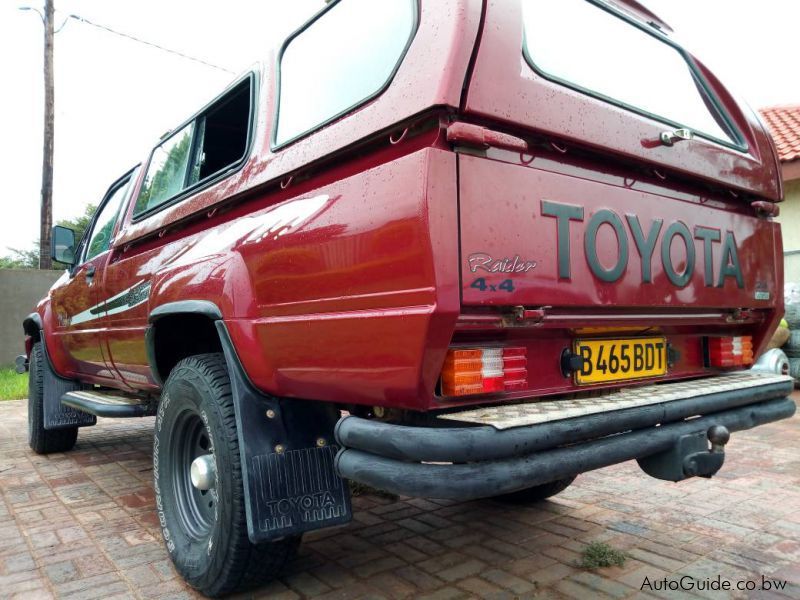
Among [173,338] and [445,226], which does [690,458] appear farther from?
[173,338]

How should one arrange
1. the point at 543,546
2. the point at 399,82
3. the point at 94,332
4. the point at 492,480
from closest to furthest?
the point at 492,480 → the point at 399,82 → the point at 543,546 → the point at 94,332

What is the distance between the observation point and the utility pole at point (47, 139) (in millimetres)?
13850

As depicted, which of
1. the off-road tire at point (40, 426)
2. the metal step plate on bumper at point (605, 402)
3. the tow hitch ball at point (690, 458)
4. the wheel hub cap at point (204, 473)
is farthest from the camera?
the off-road tire at point (40, 426)

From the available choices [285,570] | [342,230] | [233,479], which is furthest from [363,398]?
[285,570]

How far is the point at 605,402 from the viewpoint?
207 centimetres

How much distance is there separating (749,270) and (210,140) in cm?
279

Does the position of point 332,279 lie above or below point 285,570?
above

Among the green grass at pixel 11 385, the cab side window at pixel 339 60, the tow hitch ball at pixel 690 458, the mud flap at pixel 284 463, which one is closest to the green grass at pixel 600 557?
the tow hitch ball at pixel 690 458

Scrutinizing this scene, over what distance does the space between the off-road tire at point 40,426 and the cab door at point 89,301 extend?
0.50 m

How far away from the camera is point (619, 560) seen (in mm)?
2697

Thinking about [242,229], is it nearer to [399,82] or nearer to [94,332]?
[399,82]

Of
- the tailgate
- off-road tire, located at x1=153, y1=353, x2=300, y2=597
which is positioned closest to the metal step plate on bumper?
the tailgate

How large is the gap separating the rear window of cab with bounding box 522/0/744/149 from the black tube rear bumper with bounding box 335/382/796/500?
1.15m

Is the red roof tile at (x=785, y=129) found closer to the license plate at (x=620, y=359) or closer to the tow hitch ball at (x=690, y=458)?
the license plate at (x=620, y=359)
